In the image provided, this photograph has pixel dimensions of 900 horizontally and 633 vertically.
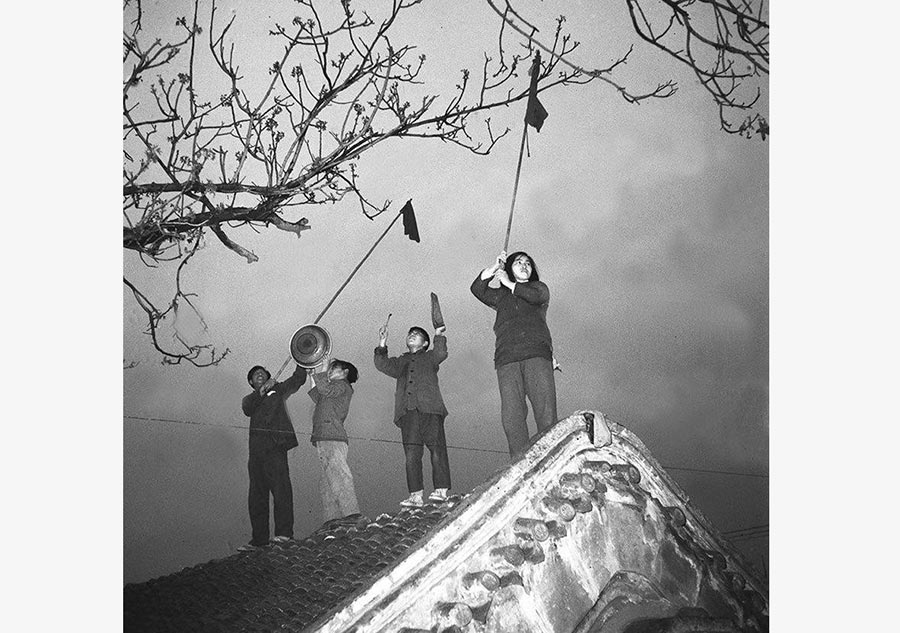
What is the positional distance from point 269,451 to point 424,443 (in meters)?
0.45

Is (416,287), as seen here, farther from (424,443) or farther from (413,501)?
(413,501)

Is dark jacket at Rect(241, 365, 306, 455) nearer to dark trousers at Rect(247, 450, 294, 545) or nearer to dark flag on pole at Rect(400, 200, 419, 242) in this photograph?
dark trousers at Rect(247, 450, 294, 545)

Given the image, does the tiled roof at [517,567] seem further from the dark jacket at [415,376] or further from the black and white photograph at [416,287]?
the dark jacket at [415,376]

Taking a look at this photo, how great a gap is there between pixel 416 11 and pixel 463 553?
1.61m

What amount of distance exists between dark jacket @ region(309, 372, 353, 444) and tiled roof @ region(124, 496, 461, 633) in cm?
25

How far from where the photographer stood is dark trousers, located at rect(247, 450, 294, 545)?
3.75 metres

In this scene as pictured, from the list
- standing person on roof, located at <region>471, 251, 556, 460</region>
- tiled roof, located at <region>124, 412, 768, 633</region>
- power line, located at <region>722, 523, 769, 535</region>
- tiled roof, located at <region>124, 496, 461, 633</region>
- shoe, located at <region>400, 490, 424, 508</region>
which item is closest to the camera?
tiled roof, located at <region>124, 412, 768, 633</region>

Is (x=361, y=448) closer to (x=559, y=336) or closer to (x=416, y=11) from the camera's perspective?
(x=559, y=336)

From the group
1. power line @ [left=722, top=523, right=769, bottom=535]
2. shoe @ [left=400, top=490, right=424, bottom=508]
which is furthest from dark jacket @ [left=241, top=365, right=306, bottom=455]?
power line @ [left=722, top=523, right=769, bottom=535]

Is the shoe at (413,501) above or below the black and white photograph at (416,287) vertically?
below

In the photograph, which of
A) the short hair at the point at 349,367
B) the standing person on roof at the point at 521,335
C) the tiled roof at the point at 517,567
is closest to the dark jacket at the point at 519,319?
the standing person on roof at the point at 521,335

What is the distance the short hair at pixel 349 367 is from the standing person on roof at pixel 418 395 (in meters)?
0.06

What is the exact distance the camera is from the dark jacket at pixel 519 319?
12.6ft

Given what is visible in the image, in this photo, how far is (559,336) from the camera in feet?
12.8
